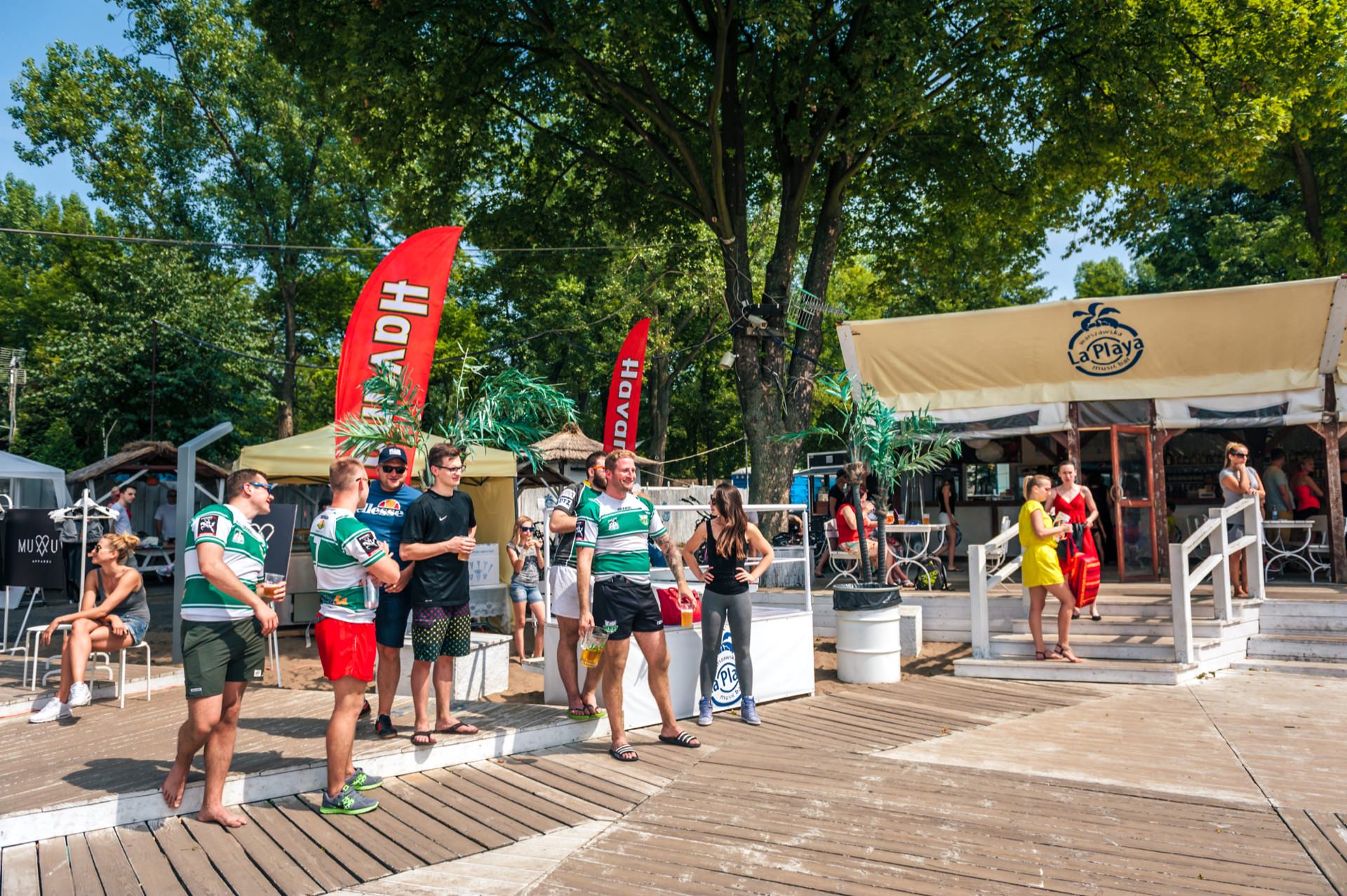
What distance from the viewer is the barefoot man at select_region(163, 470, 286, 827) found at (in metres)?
4.37

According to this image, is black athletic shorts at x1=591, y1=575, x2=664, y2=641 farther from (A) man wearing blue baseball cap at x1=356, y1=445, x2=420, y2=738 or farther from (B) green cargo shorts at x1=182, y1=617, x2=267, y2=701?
(B) green cargo shorts at x1=182, y1=617, x2=267, y2=701

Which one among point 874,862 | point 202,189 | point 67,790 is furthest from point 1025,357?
point 202,189

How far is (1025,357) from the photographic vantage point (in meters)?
12.4

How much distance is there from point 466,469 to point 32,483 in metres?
11.7

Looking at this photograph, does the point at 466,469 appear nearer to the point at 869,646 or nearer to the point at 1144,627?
the point at 869,646

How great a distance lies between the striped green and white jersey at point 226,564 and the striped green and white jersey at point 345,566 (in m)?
0.35

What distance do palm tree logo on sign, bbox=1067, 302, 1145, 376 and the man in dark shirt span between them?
30.5 ft

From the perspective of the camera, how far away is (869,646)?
859cm

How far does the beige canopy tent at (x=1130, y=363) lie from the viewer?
11188 mm

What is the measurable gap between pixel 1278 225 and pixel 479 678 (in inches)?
812

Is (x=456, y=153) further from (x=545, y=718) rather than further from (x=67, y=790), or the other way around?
(x=67, y=790)

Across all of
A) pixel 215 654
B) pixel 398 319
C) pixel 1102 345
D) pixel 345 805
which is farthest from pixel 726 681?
pixel 1102 345

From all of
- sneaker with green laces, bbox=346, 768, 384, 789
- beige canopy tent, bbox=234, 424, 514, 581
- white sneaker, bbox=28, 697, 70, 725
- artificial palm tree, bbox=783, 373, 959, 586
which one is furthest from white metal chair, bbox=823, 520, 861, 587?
white sneaker, bbox=28, 697, 70, 725

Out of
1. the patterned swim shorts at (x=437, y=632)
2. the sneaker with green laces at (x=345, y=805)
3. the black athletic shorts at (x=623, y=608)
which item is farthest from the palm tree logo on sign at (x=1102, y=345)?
Result: the sneaker with green laces at (x=345, y=805)
